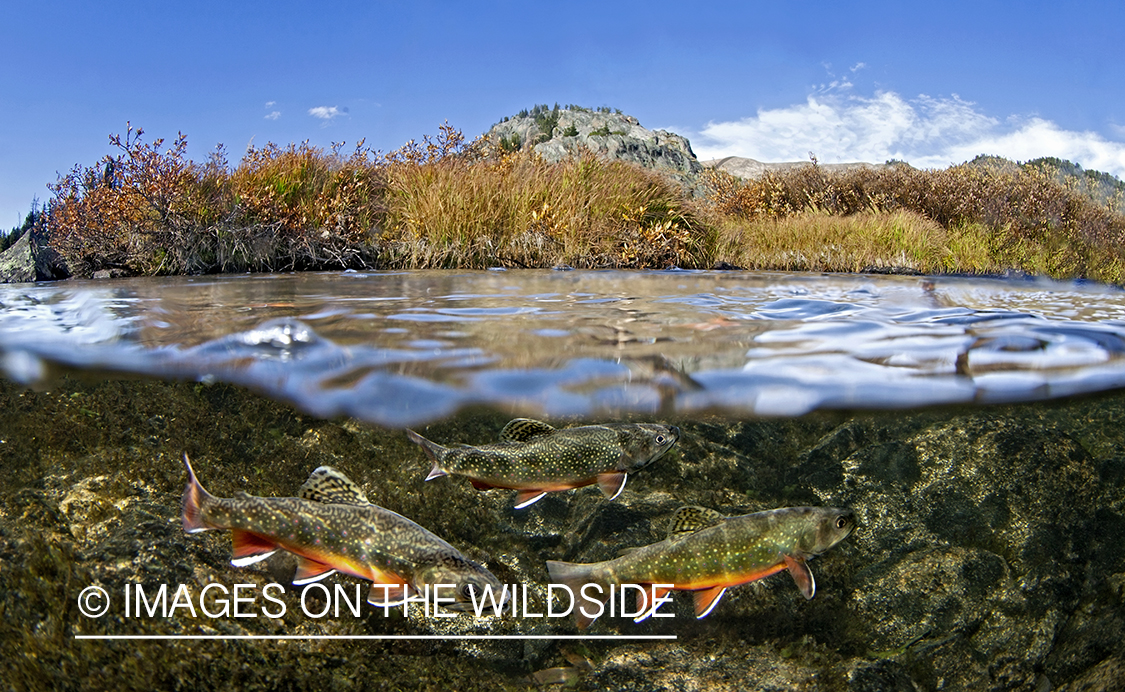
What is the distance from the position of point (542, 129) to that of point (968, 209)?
65.1 meters

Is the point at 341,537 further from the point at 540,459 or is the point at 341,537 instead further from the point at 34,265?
the point at 34,265

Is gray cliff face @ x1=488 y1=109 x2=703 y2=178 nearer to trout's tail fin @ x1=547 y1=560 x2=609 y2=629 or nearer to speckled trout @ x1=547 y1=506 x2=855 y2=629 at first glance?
speckled trout @ x1=547 y1=506 x2=855 y2=629

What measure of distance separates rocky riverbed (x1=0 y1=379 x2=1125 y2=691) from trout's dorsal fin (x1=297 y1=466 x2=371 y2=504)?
193 cm

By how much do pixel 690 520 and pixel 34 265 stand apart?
17.5m

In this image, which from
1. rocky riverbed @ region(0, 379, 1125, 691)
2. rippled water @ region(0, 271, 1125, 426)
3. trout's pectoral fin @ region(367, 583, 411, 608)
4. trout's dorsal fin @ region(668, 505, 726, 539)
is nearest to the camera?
trout's pectoral fin @ region(367, 583, 411, 608)

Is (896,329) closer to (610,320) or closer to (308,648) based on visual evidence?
(610,320)

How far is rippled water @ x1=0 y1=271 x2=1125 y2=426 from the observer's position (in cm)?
501

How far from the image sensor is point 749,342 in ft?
17.5

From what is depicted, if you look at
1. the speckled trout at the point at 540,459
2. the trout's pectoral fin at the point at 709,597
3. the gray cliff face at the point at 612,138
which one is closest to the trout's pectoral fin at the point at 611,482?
the speckled trout at the point at 540,459

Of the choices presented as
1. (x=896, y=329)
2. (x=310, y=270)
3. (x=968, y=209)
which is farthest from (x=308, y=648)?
(x=968, y=209)

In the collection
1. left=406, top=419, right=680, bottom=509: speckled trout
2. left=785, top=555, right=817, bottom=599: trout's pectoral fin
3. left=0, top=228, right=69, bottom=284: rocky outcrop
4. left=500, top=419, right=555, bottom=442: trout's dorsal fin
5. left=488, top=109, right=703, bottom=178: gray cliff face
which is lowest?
left=785, top=555, right=817, bottom=599: trout's pectoral fin

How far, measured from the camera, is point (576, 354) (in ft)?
16.3
